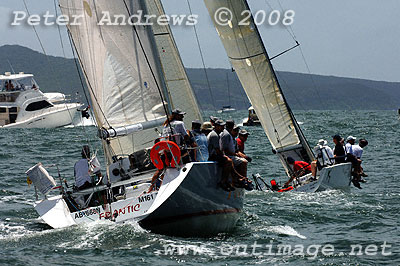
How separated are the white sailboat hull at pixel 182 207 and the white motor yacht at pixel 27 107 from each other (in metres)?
52.0

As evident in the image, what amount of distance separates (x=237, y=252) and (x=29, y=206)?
6709 millimetres

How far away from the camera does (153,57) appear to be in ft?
42.1

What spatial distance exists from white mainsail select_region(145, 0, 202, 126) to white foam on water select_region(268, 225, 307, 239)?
432cm

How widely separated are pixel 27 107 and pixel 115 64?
52.8 meters

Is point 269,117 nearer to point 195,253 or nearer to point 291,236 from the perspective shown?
point 291,236

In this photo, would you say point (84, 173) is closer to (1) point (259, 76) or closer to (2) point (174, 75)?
(2) point (174, 75)

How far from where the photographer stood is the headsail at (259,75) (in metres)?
20.1

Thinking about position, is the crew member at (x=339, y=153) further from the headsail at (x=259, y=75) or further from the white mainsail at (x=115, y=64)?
the white mainsail at (x=115, y=64)

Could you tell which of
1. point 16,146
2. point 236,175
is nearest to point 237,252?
point 236,175

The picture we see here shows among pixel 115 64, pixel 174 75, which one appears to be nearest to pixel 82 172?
pixel 115 64

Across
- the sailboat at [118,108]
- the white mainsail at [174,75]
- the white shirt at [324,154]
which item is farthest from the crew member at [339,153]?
the sailboat at [118,108]

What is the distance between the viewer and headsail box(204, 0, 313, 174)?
20.1m

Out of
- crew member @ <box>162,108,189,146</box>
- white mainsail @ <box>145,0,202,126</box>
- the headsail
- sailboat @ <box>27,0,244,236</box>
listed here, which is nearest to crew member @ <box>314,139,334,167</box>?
the headsail

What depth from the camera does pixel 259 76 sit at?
66.9 feet
